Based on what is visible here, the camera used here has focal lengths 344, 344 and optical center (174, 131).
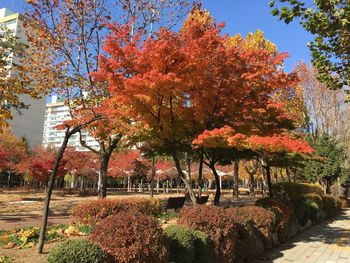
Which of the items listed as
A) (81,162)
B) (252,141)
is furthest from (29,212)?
(81,162)

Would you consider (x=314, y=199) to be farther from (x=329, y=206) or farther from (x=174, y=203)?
(x=174, y=203)

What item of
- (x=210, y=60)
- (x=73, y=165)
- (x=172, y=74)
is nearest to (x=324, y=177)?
(x=210, y=60)

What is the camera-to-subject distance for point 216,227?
745 centimetres

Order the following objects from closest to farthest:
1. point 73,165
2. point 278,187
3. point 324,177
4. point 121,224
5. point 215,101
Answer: point 121,224 → point 215,101 → point 278,187 → point 324,177 → point 73,165

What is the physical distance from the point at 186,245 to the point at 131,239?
1632 millimetres

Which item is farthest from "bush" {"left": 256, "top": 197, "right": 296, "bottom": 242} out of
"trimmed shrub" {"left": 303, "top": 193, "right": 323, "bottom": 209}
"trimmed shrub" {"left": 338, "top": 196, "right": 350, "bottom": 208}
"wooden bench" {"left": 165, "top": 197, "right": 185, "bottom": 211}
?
"trimmed shrub" {"left": 338, "top": 196, "right": 350, "bottom": 208}

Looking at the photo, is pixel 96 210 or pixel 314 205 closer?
pixel 96 210

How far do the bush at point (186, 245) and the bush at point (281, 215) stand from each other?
5.07 meters

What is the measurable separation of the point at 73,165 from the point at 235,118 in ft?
101

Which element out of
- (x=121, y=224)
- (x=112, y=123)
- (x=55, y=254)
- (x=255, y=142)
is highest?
(x=112, y=123)

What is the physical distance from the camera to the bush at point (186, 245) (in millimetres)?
6168

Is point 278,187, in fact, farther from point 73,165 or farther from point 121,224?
point 73,165

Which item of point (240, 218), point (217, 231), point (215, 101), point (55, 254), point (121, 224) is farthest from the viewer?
point (215, 101)

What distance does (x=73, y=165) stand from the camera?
3959 cm
